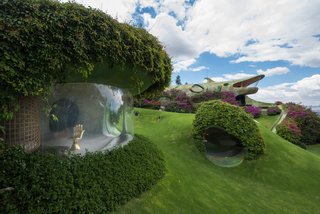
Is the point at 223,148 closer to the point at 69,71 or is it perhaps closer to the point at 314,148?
the point at 69,71

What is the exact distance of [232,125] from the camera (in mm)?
12453

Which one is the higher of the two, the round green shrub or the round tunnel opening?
the round green shrub

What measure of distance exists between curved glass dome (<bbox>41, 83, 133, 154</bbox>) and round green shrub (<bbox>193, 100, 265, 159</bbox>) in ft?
19.7

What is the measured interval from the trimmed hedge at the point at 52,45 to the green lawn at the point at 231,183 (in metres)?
3.46

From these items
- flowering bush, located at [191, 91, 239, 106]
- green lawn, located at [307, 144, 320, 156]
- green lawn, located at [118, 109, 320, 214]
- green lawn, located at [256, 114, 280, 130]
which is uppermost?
flowering bush, located at [191, 91, 239, 106]

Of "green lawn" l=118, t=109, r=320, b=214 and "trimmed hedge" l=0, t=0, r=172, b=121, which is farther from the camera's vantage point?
"green lawn" l=118, t=109, r=320, b=214

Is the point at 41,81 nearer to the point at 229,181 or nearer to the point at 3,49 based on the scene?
the point at 3,49

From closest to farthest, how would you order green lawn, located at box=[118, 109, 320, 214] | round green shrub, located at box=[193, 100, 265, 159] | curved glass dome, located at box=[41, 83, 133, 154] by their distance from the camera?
curved glass dome, located at box=[41, 83, 133, 154] < green lawn, located at box=[118, 109, 320, 214] < round green shrub, located at box=[193, 100, 265, 159]

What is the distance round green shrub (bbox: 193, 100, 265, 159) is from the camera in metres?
12.4

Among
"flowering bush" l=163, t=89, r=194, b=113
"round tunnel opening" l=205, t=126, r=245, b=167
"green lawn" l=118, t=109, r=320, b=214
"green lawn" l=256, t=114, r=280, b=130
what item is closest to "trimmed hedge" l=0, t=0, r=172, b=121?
"green lawn" l=118, t=109, r=320, b=214

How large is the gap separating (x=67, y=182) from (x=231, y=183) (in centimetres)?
783

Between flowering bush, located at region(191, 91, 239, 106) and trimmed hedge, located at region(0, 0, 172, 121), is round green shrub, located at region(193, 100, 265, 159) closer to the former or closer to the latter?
trimmed hedge, located at region(0, 0, 172, 121)

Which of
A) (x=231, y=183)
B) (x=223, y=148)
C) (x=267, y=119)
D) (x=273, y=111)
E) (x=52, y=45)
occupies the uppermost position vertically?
(x=52, y=45)

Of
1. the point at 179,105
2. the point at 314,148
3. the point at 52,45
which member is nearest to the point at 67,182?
the point at 52,45
